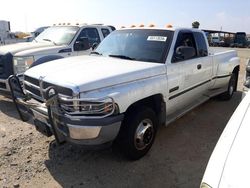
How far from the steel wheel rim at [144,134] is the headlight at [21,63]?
3.70m

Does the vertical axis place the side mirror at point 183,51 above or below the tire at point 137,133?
above

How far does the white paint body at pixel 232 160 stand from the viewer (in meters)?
1.65

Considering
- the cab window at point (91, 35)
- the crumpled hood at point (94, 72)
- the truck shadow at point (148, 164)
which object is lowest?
the truck shadow at point (148, 164)

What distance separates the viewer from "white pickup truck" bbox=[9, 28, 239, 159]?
10.2 feet

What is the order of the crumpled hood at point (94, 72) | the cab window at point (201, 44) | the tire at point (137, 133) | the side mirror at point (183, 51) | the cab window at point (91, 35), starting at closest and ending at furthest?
1. the crumpled hood at point (94, 72)
2. the tire at point (137, 133)
3. the side mirror at point (183, 51)
4. the cab window at point (201, 44)
5. the cab window at point (91, 35)

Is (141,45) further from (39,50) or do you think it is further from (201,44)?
(39,50)

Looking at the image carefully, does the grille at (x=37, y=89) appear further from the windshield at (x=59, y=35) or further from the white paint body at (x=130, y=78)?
the windshield at (x=59, y=35)

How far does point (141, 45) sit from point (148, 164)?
1.93 meters

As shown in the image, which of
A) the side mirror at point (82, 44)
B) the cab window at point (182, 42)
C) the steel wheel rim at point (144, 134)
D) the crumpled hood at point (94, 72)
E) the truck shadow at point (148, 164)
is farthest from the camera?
the side mirror at point (82, 44)

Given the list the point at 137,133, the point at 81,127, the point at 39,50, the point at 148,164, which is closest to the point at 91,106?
the point at 81,127

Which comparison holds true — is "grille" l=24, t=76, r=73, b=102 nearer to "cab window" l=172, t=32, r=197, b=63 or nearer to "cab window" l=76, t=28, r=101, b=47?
"cab window" l=172, t=32, r=197, b=63

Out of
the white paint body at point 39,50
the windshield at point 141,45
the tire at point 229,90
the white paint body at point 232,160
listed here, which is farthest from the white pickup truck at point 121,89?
the white paint body at point 39,50

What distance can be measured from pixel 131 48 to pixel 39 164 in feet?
7.64

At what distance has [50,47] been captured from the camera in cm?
690
